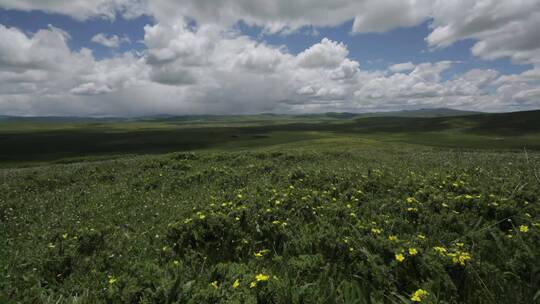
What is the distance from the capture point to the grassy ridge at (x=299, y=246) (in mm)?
4082

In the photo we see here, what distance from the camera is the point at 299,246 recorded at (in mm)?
5883

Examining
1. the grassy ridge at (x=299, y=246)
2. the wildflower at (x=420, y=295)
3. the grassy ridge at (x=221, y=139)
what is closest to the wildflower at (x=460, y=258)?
the grassy ridge at (x=299, y=246)

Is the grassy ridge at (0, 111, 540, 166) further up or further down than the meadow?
further down

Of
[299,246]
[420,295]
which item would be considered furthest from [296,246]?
[420,295]

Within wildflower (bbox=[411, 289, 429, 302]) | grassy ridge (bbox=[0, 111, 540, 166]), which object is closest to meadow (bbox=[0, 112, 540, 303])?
wildflower (bbox=[411, 289, 429, 302])

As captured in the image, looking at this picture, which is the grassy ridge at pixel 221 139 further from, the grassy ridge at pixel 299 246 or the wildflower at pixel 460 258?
the wildflower at pixel 460 258

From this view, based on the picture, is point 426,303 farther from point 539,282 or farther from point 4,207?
point 4,207

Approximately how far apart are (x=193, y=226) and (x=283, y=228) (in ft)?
7.03

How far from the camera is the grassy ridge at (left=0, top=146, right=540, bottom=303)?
4082 millimetres

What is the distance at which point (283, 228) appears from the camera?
6520 mm

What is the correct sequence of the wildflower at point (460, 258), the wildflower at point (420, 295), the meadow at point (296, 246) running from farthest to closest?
1. the wildflower at point (460, 258)
2. the meadow at point (296, 246)
3. the wildflower at point (420, 295)

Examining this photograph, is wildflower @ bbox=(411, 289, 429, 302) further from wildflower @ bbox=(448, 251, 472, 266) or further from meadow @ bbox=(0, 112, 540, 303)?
wildflower @ bbox=(448, 251, 472, 266)

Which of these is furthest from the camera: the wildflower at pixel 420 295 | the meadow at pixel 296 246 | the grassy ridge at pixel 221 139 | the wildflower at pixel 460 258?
the grassy ridge at pixel 221 139

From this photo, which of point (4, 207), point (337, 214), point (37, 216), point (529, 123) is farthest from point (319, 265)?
point (529, 123)
